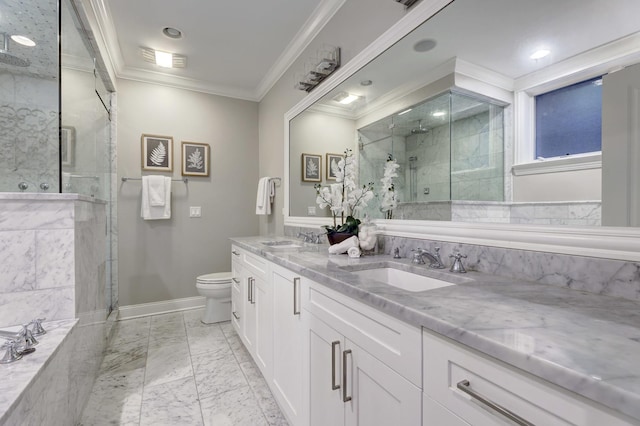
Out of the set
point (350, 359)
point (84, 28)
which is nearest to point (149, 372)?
point (350, 359)

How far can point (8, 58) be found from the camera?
2.04 meters

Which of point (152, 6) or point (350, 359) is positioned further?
point (152, 6)

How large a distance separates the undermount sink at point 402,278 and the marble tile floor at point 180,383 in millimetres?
943

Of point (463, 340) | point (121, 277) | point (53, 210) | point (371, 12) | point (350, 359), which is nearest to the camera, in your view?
point (463, 340)

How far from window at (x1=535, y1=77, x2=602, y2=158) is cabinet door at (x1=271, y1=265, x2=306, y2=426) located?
→ 1.12 metres

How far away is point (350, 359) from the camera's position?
1.03 m

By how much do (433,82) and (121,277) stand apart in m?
3.33

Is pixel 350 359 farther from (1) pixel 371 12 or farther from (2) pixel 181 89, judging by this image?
(2) pixel 181 89

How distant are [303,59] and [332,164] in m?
1.10

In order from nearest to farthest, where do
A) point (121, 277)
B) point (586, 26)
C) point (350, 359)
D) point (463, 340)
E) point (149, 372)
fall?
1. point (463, 340)
2. point (586, 26)
3. point (350, 359)
4. point (149, 372)
5. point (121, 277)

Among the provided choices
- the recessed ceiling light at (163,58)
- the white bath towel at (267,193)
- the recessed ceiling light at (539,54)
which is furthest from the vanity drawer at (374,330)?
the recessed ceiling light at (163,58)

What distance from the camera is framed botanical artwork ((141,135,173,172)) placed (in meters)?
3.20

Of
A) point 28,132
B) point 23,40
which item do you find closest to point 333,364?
point 28,132

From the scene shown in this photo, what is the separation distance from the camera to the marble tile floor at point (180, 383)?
1.65m
